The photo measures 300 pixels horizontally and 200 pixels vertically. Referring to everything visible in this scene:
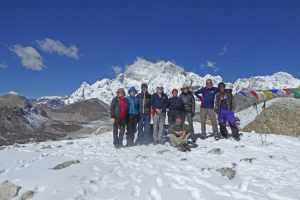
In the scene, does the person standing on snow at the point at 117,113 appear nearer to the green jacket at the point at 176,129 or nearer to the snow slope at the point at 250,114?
the green jacket at the point at 176,129

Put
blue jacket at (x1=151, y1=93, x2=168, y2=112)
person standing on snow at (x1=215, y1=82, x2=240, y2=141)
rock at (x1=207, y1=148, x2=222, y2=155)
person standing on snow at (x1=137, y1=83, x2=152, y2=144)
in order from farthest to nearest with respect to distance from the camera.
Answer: person standing on snow at (x1=137, y1=83, x2=152, y2=144) → blue jacket at (x1=151, y1=93, x2=168, y2=112) → person standing on snow at (x1=215, y1=82, x2=240, y2=141) → rock at (x1=207, y1=148, x2=222, y2=155)

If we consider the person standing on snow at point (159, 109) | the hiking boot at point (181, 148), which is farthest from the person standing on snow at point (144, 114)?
the hiking boot at point (181, 148)

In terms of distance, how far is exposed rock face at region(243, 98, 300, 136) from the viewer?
28.5m

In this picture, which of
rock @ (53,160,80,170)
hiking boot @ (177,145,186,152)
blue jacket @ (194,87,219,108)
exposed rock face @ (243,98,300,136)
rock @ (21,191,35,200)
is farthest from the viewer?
exposed rock face @ (243,98,300,136)

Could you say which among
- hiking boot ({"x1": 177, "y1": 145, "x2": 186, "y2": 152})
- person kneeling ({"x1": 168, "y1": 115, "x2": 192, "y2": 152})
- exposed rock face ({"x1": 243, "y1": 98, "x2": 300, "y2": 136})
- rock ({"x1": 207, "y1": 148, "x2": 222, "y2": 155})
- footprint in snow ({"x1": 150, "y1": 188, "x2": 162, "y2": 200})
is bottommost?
footprint in snow ({"x1": 150, "y1": 188, "x2": 162, "y2": 200})

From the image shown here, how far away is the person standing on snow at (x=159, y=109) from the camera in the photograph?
19.2m

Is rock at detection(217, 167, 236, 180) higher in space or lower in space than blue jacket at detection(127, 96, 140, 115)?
lower

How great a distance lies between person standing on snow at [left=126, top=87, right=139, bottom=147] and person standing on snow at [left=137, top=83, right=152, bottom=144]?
232 mm

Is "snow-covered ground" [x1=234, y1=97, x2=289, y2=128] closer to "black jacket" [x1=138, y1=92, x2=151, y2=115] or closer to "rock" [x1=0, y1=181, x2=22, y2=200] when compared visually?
"black jacket" [x1=138, y1=92, x2=151, y2=115]

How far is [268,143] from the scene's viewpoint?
18.1m

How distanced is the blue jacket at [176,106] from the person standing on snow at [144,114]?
1156 mm

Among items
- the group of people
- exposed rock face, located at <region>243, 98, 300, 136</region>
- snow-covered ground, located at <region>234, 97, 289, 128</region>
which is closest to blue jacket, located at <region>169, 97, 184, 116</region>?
the group of people

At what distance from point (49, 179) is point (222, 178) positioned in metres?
5.40

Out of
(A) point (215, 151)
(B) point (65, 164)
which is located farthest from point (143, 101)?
(B) point (65, 164)
